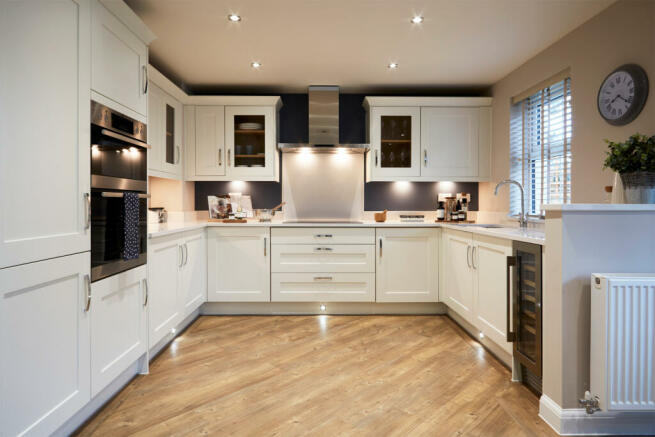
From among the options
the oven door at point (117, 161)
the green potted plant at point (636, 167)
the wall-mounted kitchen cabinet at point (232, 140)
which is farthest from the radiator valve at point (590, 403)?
the wall-mounted kitchen cabinet at point (232, 140)

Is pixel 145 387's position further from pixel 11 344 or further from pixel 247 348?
pixel 11 344

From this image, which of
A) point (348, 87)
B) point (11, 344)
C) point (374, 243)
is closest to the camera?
point (11, 344)

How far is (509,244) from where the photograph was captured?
230 centimetres

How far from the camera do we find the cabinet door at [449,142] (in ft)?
13.2

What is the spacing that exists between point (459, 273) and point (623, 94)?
167 centimetres

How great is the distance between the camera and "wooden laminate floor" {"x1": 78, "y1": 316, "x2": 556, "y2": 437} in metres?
1.80

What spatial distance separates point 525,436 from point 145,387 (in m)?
2.03

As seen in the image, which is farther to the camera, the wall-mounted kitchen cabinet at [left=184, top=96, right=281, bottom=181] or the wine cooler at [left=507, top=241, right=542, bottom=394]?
A: the wall-mounted kitchen cabinet at [left=184, top=96, right=281, bottom=181]

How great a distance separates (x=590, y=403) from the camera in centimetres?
169

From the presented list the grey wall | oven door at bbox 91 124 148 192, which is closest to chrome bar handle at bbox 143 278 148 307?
oven door at bbox 91 124 148 192

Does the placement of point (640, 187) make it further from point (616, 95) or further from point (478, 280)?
point (478, 280)

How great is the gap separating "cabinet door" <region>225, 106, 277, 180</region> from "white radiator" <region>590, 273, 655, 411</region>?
308 centimetres

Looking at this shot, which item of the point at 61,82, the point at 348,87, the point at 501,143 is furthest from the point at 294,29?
the point at 501,143

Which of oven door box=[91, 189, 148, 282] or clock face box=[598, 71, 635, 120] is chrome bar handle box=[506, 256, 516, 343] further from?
oven door box=[91, 189, 148, 282]
